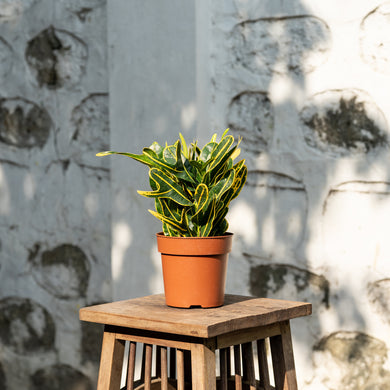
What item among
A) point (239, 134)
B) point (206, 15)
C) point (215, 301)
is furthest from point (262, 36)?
point (215, 301)

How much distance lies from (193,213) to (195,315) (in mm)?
250

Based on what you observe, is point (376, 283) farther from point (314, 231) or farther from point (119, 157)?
point (119, 157)

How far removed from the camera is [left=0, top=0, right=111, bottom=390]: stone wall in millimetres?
2678

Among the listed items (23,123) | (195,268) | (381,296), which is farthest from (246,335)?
(23,123)

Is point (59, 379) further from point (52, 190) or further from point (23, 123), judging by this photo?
point (23, 123)

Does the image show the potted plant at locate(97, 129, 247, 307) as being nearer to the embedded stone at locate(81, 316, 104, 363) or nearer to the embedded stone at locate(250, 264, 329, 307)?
the embedded stone at locate(250, 264, 329, 307)

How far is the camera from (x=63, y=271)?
277 cm

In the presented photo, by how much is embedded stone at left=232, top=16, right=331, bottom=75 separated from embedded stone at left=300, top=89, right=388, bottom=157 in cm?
14

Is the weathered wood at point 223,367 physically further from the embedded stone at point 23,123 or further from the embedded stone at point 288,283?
the embedded stone at point 23,123

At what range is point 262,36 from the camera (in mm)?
2273

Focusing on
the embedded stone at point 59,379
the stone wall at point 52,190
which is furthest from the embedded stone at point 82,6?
the embedded stone at point 59,379

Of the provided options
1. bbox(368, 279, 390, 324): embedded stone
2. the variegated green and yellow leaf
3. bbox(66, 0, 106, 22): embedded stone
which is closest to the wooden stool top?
the variegated green and yellow leaf

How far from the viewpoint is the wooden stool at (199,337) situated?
1406 millimetres

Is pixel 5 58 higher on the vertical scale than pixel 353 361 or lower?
higher
